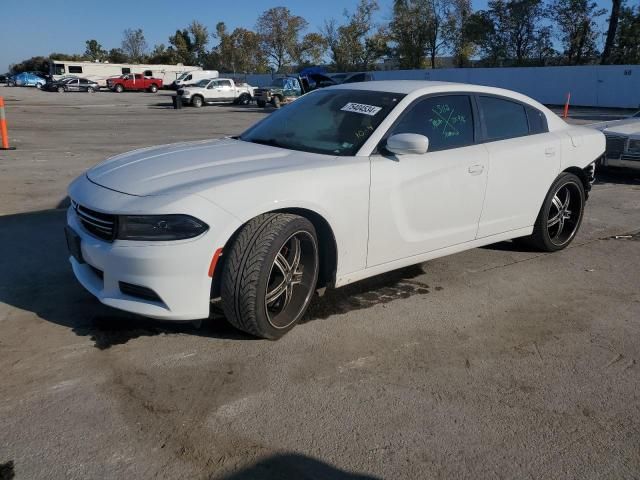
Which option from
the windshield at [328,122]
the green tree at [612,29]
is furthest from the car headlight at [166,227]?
the green tree at [612,29]

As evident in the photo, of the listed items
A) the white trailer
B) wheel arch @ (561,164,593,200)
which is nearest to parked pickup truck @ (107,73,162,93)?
the white trailer

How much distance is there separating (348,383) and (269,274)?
76cm

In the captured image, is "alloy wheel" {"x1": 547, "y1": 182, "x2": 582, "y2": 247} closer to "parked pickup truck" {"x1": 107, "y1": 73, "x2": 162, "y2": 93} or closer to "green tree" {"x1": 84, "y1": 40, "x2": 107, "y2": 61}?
"parked pickup truck" {"x1": 107, "y1": 73, "x2": 162, "y2": 93}

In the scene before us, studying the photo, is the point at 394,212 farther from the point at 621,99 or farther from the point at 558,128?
the point at 621,99


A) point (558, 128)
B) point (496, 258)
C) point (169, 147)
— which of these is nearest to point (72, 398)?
point (169, 147)

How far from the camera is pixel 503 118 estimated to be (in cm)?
484

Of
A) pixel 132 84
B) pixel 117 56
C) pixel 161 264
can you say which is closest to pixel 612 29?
pixel 132 84

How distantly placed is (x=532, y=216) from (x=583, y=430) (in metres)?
2.70

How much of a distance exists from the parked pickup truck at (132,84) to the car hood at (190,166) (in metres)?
50.5

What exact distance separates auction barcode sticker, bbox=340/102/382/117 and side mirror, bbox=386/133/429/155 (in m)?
0.38

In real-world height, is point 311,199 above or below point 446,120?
below

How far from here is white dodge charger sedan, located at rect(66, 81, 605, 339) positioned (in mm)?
3121

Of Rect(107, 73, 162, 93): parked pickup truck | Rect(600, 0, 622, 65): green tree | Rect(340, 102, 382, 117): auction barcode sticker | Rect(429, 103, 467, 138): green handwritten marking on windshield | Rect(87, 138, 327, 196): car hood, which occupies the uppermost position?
Rect(600, 0, 622, 65): green tree

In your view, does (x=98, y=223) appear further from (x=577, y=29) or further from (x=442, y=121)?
(x=577, y=29)
